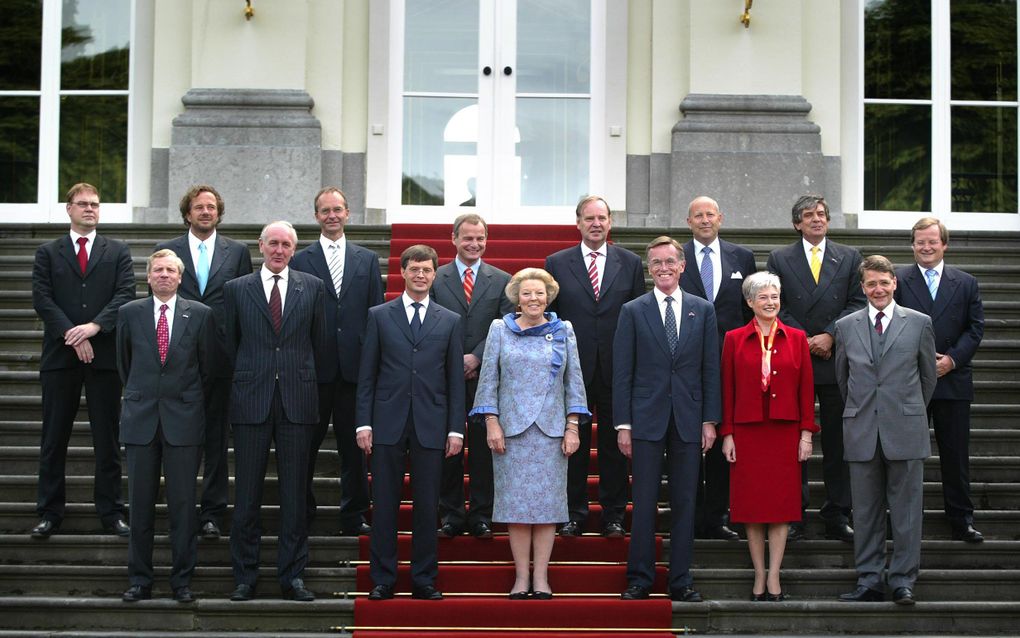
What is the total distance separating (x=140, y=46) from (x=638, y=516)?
7.37 metres

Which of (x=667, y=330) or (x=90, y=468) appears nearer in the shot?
(x=667, y=330)

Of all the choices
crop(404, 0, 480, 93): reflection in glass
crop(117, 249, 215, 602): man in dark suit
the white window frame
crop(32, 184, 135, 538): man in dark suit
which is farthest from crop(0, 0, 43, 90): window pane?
the white window frame

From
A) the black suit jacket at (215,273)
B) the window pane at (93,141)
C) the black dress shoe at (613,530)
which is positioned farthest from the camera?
the window pane at (93,141)

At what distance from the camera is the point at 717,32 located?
40.1 feet

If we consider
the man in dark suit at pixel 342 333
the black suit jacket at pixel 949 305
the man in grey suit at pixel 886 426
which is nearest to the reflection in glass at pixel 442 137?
the man in dark suit at pixel 342 333

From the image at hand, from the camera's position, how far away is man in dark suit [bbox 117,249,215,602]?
7.61 meters

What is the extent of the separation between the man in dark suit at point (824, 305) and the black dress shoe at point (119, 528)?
12.4 ft

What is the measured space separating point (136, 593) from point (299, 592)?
0.86 metres

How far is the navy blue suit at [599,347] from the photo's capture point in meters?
8.15

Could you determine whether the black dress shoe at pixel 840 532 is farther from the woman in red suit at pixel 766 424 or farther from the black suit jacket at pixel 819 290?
the black suit jacket at pixel 819 290

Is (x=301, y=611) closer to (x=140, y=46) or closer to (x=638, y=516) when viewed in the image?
(x=638, y=516)

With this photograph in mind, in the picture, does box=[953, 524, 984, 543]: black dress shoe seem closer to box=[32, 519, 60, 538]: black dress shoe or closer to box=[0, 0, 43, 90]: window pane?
box=[32, 519, 60, 538]: black dress shoe

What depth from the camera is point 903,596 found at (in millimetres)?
7594

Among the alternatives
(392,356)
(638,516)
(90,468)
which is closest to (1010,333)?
(638,516)
